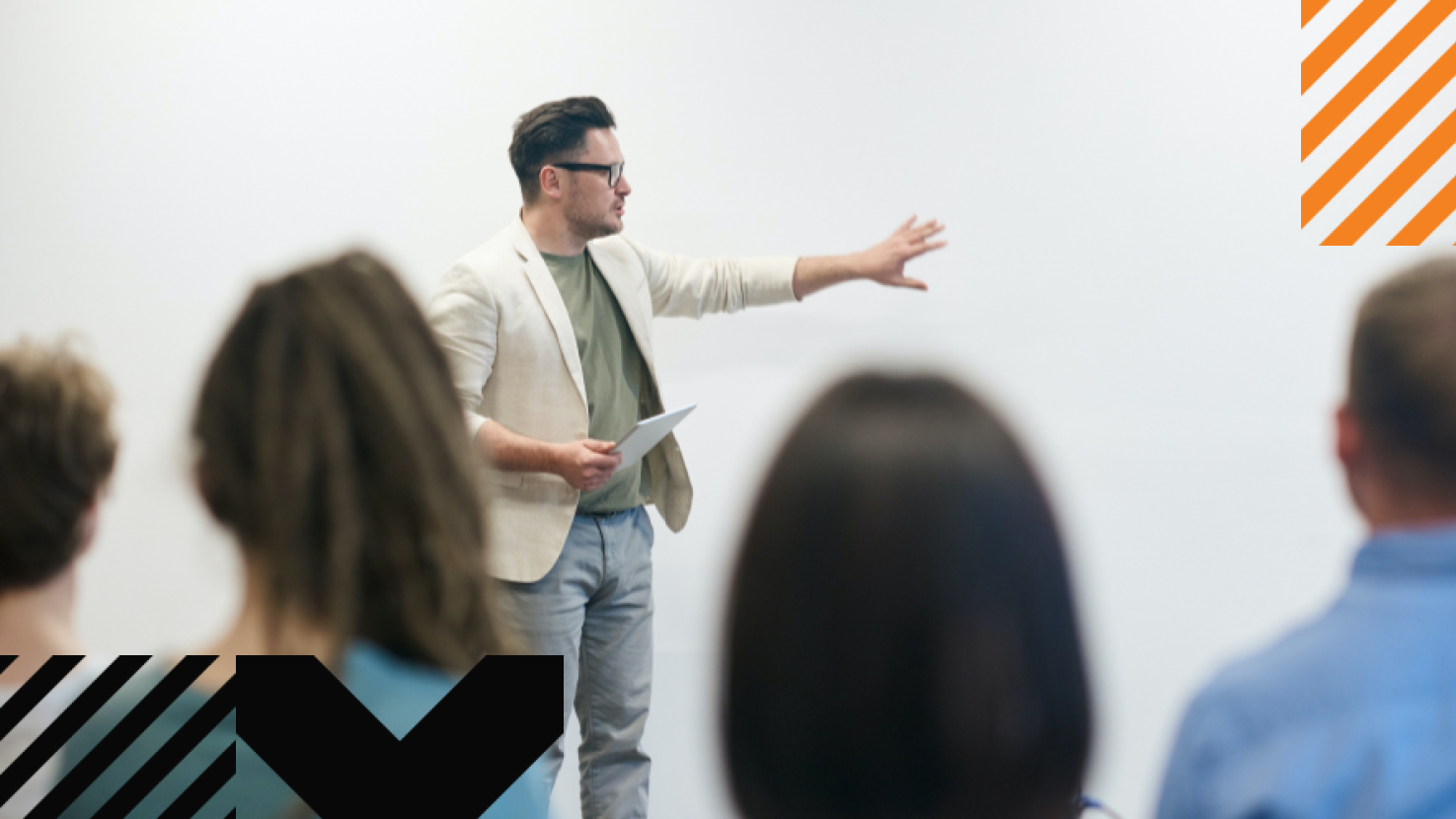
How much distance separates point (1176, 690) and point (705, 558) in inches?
48.9

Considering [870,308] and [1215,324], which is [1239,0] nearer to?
[1215,324]

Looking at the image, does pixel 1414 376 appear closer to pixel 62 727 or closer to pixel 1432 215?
pixel 62 727

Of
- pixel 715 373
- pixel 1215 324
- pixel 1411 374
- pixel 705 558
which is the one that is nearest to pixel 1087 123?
pixel 1215 324

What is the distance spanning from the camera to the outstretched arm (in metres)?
2.55

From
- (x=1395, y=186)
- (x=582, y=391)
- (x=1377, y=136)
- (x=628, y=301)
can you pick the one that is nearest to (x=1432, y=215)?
(x=1395, y=186)

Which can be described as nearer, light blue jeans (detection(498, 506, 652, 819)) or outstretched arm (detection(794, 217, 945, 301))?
light blue jeans (detection(498, 506, 652, 819))

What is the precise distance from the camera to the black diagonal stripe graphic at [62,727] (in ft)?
2.79

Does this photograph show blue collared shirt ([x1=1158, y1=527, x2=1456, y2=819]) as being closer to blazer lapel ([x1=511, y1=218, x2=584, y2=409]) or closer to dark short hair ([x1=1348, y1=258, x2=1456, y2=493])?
dark short hair ([x1=1348, y1=258, x2=1456, y2=493])

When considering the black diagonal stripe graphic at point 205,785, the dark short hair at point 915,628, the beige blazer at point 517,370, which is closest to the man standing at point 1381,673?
the dark short hair at point 915,628

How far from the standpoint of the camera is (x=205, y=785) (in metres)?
0.72

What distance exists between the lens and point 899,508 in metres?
0.62

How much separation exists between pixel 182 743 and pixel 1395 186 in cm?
300

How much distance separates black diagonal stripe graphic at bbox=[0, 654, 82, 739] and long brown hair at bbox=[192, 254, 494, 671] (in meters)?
0.48

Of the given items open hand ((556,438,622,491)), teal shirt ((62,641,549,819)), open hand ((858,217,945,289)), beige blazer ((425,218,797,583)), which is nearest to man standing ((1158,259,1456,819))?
teal shirt ((62,641,549,819))
